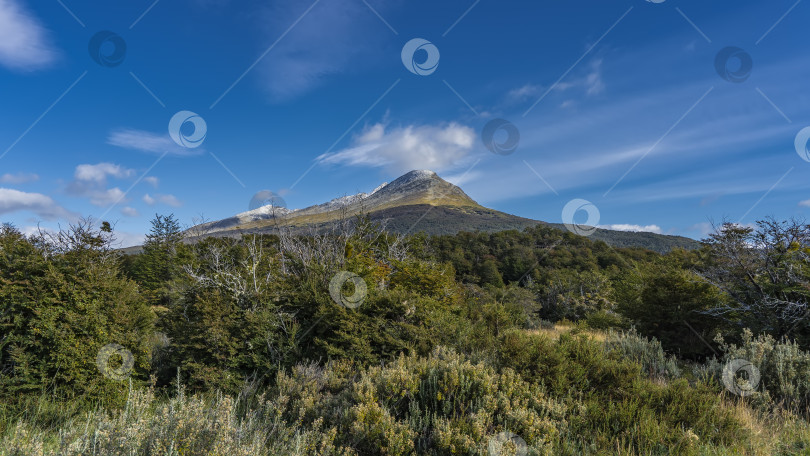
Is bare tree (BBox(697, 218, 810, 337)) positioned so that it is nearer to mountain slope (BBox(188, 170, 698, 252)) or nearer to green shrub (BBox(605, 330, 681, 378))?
green shrub (BBox(605, 330, 681, 378))

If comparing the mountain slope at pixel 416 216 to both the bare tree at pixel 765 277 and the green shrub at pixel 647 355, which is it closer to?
the green shrub at pixel 647 355

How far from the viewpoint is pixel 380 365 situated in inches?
259

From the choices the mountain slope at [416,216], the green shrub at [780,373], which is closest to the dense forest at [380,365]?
the green shrub at [780,373]

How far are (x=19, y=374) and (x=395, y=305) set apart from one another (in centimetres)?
615

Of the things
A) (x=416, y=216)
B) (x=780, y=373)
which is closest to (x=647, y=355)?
(x=780, y=373)

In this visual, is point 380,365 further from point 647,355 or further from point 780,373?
point 780,373

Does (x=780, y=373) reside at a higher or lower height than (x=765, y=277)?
lower

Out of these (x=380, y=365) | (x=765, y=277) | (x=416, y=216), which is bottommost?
(x=380, y=365)

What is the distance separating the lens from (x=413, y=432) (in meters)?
3.55

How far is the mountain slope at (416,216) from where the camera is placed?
658 inches

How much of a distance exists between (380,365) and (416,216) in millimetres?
95409

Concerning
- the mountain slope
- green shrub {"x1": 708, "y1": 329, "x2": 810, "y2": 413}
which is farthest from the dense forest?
the mountain slope

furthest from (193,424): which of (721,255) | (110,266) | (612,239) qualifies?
(612,239)

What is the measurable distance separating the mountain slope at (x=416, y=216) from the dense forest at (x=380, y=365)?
17.2 ft
